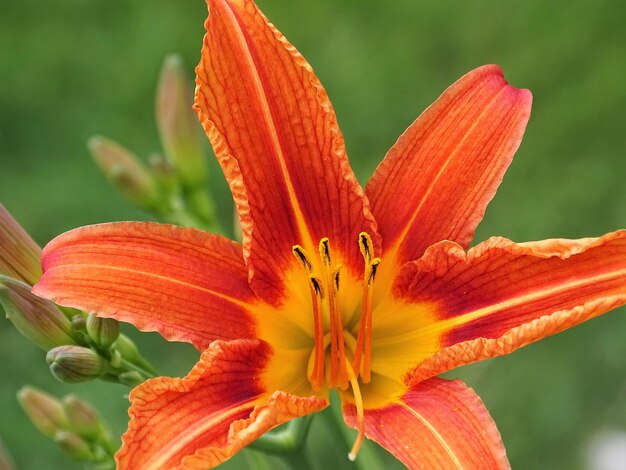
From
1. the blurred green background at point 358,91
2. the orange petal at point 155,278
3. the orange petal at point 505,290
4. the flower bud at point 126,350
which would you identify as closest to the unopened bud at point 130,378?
the flower bud at point 126,350

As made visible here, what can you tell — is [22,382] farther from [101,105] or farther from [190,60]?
[190,60]

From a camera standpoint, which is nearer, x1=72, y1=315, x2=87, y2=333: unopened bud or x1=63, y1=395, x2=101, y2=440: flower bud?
x1=72, y1=315, x2=87, y2=333: unopened bud

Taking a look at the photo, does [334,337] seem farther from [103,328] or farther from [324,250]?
[103,328]

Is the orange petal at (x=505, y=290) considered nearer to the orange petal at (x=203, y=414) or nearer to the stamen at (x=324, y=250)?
the stamen at (x=324, y=250)

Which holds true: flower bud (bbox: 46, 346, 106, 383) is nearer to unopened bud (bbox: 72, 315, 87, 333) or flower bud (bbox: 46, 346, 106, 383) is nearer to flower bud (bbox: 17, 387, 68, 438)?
unopened bud (bbox: 72, 315, 87, 333)

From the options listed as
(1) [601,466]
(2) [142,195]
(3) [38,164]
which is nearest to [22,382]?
(3) [38,164]

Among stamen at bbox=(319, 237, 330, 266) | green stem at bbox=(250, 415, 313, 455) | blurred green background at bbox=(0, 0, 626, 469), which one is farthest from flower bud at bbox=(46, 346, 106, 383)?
blurred green background at bbox=(0, 0, 626, 469)
